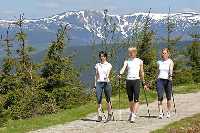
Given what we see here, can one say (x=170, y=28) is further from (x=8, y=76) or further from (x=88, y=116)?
(x=88, y=116)

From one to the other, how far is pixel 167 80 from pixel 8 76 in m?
10.0

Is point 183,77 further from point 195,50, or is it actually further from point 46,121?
→ point 46,121

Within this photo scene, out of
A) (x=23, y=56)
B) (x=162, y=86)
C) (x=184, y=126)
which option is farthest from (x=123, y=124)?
(x=23, y=56)

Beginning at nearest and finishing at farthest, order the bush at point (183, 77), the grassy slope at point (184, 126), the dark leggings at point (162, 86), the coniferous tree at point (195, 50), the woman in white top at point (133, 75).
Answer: the grassy slope at point (184, 126)
the woman in white top at point (133, 75)
the dark leggings at point (162, 86)
the bush at point (183, 77)
the coniferous tree at point (195, 50)

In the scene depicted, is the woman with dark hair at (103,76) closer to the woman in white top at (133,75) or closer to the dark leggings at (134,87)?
the woman in white top at (133,75)

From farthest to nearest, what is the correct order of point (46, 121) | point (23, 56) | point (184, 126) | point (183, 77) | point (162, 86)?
point (183, 77), point (23, 56), point (162, 86), point (46, 121), point (184, 126)

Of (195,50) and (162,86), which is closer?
(162,86)

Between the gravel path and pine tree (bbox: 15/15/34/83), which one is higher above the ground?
pine tree (bbox: 15/15/34/83)

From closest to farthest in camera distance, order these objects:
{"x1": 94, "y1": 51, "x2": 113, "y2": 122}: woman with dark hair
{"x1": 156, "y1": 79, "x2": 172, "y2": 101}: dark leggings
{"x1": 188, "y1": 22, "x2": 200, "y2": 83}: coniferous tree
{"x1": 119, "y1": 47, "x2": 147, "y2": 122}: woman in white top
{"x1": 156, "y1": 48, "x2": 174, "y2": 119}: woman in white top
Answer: {"x1": 119, "y1": 47, "x2": 147, "y2": 122}: woman in white top, {"x1": 94, "y1": 51, "x2": 113, "y2": 122}: woman with dark hair, {"x1": 156, "y1": 48, "x2": 174, "y2": 119}: woman in white top, {"x1": 156, "y1": 79, "x2": 172, "y2": 101}: dark leggings, {"x1": 188, "y1": 22, "x2": 200, "y2": 83}: coniferous tree

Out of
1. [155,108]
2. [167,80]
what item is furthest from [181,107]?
[167,80]

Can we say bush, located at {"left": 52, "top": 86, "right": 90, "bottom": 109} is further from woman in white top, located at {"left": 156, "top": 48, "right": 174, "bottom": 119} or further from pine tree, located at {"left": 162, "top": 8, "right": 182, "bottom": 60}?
pine tree, located at {"left": 162, "top": 8, "right": 182, "bottom": 60}

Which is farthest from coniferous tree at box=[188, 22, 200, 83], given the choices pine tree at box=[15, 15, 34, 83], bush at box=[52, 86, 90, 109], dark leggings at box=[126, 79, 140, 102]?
dark leggings at box=[126, 79, 140, 102]

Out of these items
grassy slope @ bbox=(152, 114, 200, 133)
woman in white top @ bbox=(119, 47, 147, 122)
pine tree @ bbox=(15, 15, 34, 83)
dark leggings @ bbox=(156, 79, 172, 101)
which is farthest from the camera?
pine tree @ bbox=(15, 15, 34, 83)

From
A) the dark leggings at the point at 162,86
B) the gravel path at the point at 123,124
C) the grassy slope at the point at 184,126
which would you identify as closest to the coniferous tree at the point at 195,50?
the gravel path at the point at 123,124
